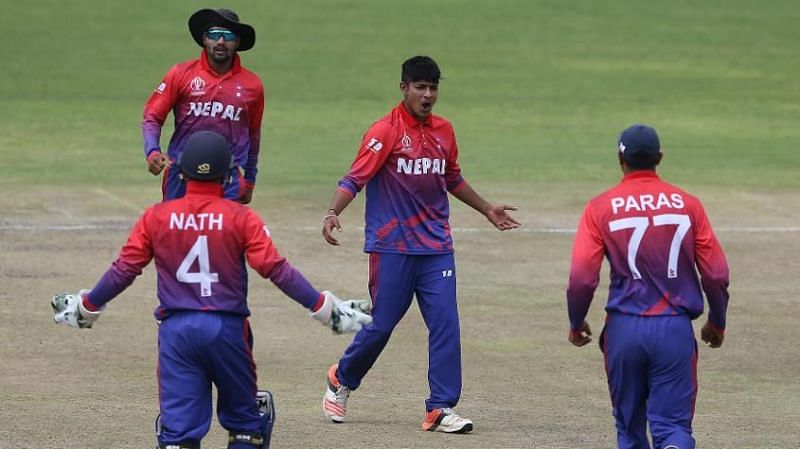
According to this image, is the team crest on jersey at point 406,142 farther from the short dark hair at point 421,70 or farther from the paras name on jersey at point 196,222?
the paras name on jersey at point 196,222

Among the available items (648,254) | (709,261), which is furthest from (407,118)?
(709,261)

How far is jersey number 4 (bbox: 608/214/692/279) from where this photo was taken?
863 centimetres

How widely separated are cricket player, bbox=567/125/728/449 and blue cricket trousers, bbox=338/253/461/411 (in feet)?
8.01

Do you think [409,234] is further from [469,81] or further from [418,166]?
[469,81]

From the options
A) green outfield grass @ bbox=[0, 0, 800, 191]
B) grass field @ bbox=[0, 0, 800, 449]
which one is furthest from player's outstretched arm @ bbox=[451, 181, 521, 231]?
green outfield grass @ bbox=[0, 0, 800, 191]

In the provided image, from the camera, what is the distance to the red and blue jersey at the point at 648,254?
28.3ft

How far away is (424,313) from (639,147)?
9.53 feet

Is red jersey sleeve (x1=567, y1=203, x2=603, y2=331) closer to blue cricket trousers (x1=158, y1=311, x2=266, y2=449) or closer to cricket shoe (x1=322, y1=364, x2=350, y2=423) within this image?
blue cricket trousers (x1=158, y1=311, x2=266, y2=449)

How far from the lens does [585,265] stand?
863cm

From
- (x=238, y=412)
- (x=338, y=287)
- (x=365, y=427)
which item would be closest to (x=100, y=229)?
(x=338, y=287)

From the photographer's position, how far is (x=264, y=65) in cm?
3672

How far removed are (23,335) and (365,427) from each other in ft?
12.6

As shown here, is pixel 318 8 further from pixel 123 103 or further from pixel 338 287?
Answer: pixel 338 287

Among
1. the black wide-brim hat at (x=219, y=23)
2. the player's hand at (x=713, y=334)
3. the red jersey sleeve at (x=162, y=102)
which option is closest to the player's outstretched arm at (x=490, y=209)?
the black wide-brim hat at (x=219, y=23)
